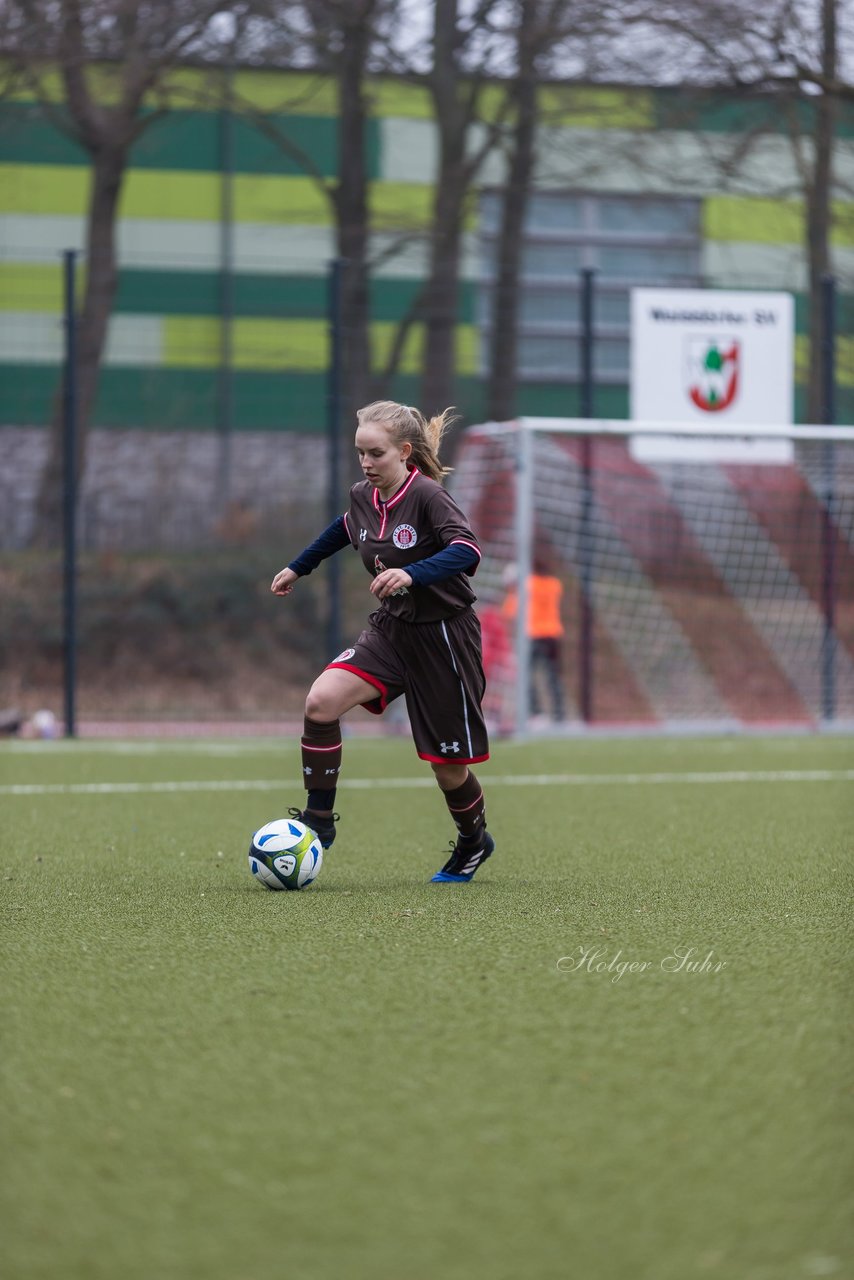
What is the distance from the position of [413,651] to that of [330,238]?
1864 centimetres

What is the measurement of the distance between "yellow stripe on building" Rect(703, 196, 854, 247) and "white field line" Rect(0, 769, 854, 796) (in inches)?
423

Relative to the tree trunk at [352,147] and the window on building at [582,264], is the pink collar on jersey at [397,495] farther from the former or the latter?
the tree trunk at [352,147]

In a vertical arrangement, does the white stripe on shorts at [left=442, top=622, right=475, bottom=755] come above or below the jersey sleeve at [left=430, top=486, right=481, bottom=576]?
below

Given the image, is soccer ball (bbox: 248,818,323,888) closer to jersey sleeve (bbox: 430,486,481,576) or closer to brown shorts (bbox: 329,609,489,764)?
brown shorts (bbox: 329,609,489,764)

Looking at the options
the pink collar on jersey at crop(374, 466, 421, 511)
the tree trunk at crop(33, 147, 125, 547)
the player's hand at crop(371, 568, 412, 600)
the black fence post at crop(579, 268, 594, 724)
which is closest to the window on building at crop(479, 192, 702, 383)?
the black fence post at crop(579, 268, 594, 724)

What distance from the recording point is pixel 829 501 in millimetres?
14266

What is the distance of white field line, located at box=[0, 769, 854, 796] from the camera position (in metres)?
8.98

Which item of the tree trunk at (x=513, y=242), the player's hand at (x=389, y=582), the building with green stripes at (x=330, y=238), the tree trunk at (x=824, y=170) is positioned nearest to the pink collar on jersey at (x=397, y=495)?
the player's hand at (x=389, y=582)

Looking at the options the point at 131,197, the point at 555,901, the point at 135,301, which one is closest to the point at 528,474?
the point at 135,301

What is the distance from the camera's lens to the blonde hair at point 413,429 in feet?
17.9

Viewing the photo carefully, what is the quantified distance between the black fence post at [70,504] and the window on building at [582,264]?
10.8 ft

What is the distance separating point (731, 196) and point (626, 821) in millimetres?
13358

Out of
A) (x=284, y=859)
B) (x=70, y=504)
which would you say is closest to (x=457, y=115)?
(x=70, y=504)

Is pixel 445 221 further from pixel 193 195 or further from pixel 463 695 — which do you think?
pixel 463 695
